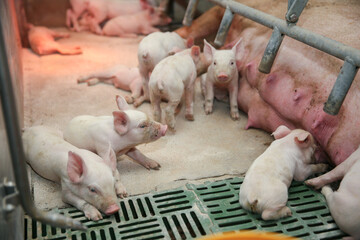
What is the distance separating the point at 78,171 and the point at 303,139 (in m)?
1.30

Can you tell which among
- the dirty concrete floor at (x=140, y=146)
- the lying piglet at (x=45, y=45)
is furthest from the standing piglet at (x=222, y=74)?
the lying piglet at (x=45, y=45)

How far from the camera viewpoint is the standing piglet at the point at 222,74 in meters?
3.15

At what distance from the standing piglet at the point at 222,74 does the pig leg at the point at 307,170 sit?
36.0 inches

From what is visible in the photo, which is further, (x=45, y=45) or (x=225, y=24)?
(x=45, y=45)

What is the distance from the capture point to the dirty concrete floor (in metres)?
2.63

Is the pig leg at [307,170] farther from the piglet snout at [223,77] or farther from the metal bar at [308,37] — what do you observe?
the piglet snout at [223,77]

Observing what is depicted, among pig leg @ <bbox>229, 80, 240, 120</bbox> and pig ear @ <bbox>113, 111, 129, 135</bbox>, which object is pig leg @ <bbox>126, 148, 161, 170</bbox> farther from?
pig leg @ <bbox>229, 80, 240, 120</bbox>

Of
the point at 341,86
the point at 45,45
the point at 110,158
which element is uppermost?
the point at 341,86

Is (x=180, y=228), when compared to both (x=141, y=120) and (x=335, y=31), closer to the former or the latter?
(x=141, y=120)

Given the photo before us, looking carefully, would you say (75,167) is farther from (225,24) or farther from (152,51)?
(225,24)

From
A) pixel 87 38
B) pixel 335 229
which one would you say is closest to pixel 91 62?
pixel 87 38

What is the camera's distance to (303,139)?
8.15ft

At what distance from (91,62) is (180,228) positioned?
2577 mm

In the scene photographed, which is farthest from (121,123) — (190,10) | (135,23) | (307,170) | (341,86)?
(135,23)
